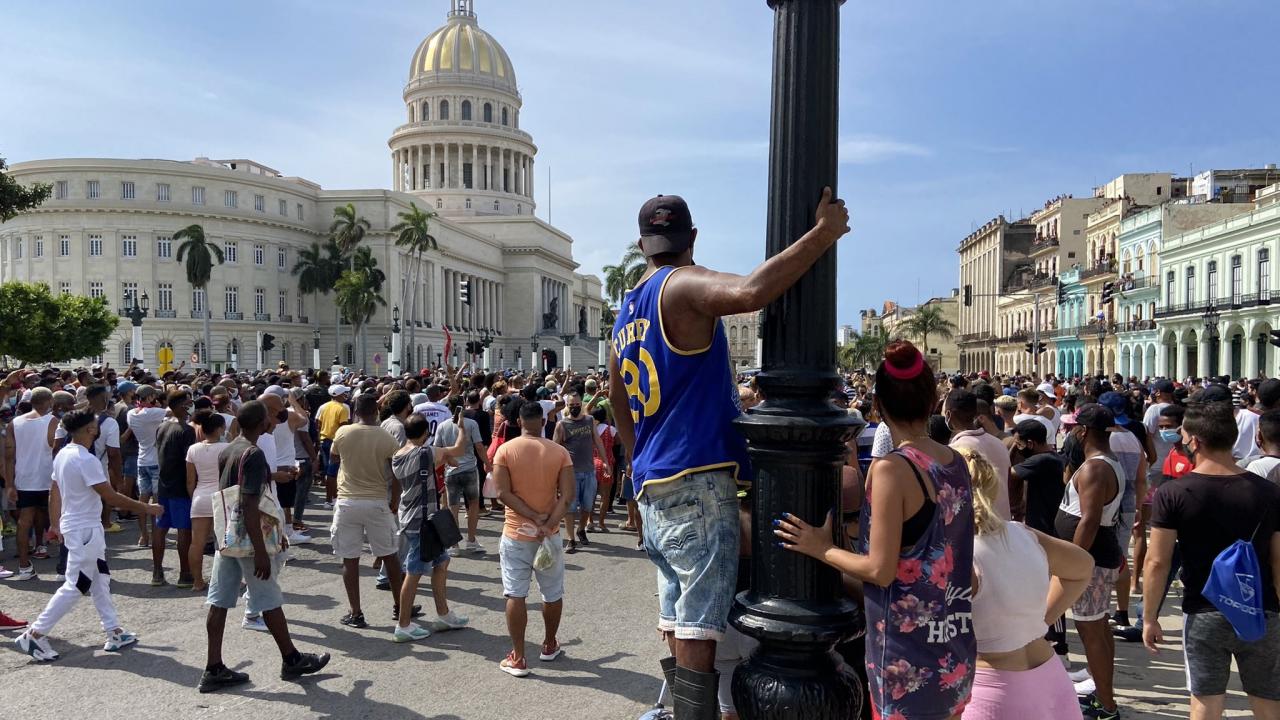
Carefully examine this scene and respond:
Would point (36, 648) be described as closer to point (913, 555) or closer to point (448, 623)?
point (448, 623)

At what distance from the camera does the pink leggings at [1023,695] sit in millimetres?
2914

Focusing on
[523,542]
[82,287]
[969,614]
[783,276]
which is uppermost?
[82,287]

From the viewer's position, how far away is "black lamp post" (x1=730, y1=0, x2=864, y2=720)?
101 inches

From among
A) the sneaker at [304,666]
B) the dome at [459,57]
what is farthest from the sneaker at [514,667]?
the dome at [459,57]

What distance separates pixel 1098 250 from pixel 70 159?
239 ft

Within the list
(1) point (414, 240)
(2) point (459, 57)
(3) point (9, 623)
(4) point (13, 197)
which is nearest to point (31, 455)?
(3) point (9, 623)

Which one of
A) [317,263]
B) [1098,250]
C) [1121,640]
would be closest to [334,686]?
[1121,640]

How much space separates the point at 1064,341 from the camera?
6069 centimetres

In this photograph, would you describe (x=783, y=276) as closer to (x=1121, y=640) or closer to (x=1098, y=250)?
(x=1121, y=640)

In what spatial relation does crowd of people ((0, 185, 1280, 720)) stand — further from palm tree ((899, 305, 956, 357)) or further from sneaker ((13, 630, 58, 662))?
palm tree ((899, 305, 956, 357))

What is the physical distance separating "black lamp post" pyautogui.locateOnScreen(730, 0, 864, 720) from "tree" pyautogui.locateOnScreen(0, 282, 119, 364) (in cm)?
4621

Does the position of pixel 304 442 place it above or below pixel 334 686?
above

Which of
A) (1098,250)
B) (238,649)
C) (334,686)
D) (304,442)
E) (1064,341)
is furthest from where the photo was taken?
(1064,341)

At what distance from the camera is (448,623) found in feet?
22.9
